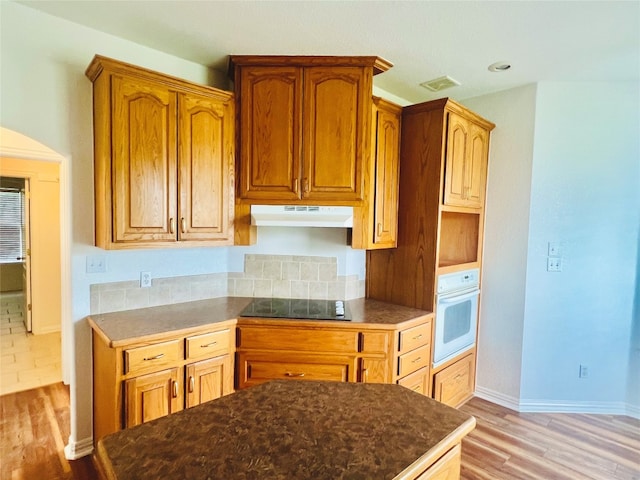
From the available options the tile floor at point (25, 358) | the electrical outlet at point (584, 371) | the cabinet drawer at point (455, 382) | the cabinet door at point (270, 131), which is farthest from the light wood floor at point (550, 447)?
the tile floor at point (25, 358)

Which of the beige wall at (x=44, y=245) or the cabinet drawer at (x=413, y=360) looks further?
the beige wall at (x=44, y=245)

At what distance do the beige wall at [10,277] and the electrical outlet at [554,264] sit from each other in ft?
27.6

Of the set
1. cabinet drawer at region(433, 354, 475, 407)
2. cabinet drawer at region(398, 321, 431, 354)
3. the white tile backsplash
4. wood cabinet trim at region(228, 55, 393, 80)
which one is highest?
wood cabinet trim at region(228, 55, 393, 80)

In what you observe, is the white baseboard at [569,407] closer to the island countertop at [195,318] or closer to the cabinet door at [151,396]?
the island countertop at [195,318]

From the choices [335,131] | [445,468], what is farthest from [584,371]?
[335,131]

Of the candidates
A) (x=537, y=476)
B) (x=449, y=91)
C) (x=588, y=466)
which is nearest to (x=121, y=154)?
(x=449, y=91)

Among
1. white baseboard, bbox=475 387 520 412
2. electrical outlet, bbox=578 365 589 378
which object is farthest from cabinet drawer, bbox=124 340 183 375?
electrical outlet, bbox=578 365 589 378

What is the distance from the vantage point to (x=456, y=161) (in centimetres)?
262

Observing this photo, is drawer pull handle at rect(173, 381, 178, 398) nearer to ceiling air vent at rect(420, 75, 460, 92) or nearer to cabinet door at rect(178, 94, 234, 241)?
cabinet door at rect(178, 94, 234, 241)

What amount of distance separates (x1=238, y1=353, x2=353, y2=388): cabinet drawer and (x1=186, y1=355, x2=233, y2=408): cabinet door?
3.9 inches

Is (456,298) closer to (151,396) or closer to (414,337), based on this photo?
(414,337)

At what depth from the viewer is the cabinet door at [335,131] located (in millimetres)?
2314

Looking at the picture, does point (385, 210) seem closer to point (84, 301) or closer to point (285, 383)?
point (285, 383)

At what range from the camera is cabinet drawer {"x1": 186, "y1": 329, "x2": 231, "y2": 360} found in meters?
2.02
